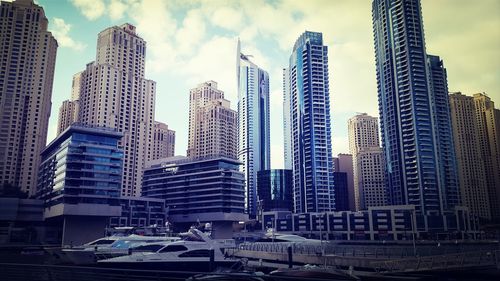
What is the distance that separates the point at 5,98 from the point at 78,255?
135 meters

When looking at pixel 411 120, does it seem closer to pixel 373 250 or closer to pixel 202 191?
pixel 202 191

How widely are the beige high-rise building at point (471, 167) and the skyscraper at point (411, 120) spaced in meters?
52.6

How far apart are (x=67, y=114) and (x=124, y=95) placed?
3958cm

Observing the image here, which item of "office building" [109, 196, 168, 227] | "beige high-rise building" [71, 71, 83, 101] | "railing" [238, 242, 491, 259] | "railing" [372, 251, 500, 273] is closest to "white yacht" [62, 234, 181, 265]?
"railing" [238, 242, 491, 259]

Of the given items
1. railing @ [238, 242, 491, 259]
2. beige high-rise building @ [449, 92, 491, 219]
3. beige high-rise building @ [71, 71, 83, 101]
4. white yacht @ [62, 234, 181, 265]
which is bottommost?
railing @ [238, 242, 491, 259]

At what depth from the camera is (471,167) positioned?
193250mm

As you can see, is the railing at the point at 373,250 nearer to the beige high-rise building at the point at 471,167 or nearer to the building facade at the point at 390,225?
the building facade at the point at 390,225

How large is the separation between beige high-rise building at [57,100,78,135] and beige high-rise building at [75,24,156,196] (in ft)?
55.9

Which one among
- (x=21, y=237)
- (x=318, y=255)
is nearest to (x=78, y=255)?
(x=318, y=255)

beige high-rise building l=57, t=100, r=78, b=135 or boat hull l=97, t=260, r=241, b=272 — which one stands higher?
beige high-rise building l=57, t=100, r=78, b=135

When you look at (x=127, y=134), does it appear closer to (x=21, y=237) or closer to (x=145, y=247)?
(x=21, y=237)

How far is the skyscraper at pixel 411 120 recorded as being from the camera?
142 metres

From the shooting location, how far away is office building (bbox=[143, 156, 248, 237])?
13812cm

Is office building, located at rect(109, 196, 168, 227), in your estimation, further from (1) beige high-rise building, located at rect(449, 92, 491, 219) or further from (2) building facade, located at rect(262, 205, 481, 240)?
(1) beige high-rise building, located at rect(449, 92, 491, 219)
